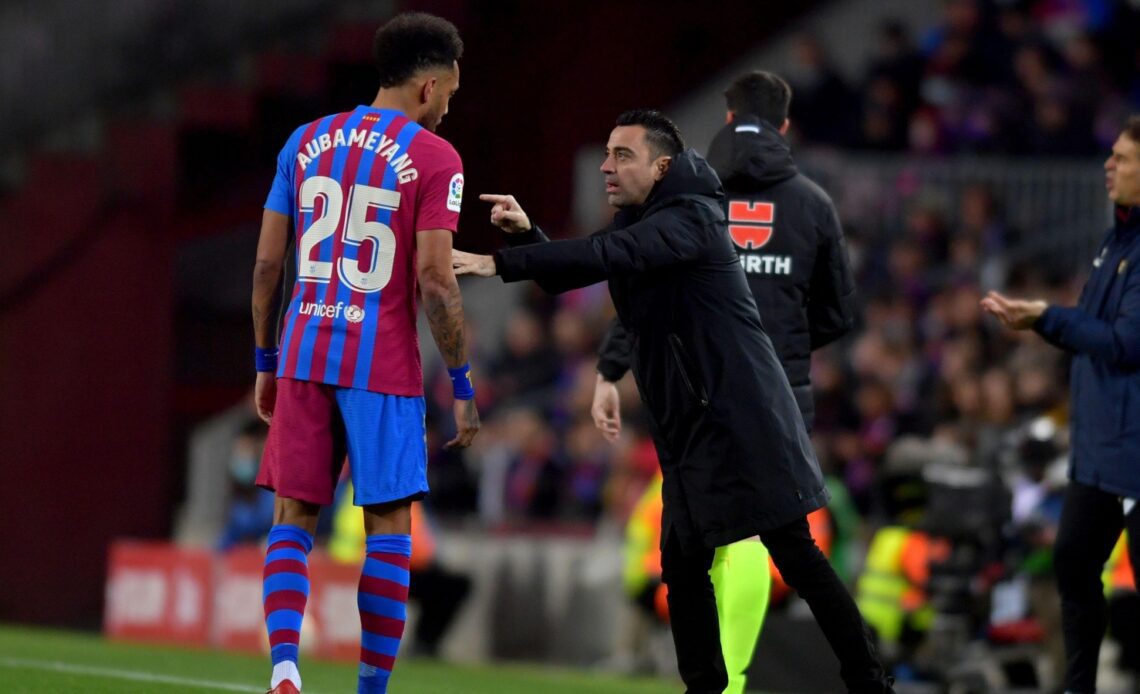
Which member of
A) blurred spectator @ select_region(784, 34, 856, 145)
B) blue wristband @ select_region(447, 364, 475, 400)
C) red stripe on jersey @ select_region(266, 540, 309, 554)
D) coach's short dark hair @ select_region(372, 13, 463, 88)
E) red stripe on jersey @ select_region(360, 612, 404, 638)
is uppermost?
blurred spectator @ select_region(784, 34, 856, 145)

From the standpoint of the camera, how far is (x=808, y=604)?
630 centimetres

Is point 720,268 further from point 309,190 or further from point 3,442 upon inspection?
point 3,442

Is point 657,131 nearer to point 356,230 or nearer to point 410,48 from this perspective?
point 410,48

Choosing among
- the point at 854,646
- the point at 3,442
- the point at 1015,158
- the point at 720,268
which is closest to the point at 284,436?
the point at 720,268

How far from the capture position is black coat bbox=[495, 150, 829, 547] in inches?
246

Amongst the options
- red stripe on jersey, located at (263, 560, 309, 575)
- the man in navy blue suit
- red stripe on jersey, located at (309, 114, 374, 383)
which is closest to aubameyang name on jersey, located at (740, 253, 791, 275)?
the man in navy blue suit

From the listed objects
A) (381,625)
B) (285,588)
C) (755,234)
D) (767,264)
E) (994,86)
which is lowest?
(381,625)

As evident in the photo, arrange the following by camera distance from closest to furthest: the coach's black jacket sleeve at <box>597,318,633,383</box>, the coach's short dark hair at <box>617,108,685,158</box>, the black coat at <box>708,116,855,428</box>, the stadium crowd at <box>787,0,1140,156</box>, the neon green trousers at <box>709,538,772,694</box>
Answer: the coach's short dark hair at <box>617,108,685,158</box> < the neon green trousers at <box>709,538,772,694</box> < the black coat at <box>708,116,855,428</box> < the coach's black jacket sleeve at <box>597,318,633,383</box> < the stadium crowd at <box>787,0,1140,156</box>

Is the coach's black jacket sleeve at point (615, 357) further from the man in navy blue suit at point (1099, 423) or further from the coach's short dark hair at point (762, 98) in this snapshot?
the man in navy blue suit at point (1099, 423)

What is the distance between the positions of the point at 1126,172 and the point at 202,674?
16.2 feet

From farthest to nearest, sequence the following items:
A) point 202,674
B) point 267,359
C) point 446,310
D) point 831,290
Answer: point 202,674, point 831,290, point 267,359, point 446,310

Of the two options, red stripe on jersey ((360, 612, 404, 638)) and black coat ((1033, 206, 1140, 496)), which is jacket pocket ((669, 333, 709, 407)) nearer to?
red stripe on jersey ((360, 612, 404, 638))

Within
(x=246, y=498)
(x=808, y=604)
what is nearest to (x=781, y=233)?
(x=808, y=604)

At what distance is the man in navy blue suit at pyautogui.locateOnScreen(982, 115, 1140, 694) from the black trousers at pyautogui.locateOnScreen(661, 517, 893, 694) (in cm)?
148
